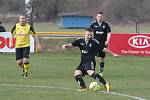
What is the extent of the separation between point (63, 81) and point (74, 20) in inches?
3348

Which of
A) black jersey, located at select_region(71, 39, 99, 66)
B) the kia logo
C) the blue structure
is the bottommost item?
the blue structure

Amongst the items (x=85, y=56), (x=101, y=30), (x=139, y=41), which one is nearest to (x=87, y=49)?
(x=85, y=56)

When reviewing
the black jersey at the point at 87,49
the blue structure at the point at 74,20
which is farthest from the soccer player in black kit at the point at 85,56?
the blue structure at the point at 74,20

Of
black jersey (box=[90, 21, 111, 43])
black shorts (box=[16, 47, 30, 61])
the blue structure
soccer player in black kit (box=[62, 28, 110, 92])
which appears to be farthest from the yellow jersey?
the blue structure

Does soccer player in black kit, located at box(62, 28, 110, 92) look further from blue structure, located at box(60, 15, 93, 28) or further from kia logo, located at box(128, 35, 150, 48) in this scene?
blue structure, located at box(60, 15, 93, 28)

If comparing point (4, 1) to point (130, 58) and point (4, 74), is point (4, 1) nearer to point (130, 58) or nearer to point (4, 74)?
point (130, 58)

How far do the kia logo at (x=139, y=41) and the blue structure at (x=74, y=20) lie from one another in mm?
65778

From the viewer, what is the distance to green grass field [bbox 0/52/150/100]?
42.0ft

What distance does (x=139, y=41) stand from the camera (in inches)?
1126

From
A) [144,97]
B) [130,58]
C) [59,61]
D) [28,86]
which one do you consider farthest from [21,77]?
[130,58]

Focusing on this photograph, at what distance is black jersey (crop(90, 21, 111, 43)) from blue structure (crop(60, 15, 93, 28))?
76.3 metres

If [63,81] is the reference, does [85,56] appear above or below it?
above

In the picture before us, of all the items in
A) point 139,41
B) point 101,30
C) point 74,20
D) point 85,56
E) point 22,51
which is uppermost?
point 101,30

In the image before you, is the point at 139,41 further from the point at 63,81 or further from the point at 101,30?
the point at 63,81
